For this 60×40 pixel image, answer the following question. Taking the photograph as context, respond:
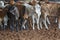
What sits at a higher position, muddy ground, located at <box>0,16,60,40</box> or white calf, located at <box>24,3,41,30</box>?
white calf, located at <box>24,3,41,30</box>

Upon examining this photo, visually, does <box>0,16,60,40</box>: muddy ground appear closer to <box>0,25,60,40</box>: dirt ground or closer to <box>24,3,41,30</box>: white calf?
<box>0,25,60,40</box>: dirt ground

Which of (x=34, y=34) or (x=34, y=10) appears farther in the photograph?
(x=34, y=34)

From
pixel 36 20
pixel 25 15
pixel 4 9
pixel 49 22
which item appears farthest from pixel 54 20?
pixel 4 9

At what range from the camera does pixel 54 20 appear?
1.61 meters

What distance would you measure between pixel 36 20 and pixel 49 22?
0.46ft

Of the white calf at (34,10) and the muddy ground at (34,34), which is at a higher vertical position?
the white calf at (34,10)

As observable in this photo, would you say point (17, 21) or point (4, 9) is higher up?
point (4, 9)

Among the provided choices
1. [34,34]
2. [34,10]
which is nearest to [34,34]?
[34,34]

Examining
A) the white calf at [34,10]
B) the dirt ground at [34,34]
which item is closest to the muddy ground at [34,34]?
the dirt ground at [34,34]

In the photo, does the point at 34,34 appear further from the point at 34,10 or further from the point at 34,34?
the point at 34,10

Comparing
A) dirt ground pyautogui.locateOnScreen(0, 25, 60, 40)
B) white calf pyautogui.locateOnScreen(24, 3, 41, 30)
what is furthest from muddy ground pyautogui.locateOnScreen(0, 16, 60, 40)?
white calf pyautogui.locateOnScreen(24, 3, 41, 30)

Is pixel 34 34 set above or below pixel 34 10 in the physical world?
below

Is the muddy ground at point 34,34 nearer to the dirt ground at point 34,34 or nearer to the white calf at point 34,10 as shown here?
the dirt ground at point 34,34

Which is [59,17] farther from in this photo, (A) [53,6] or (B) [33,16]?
(B) [33,16]
